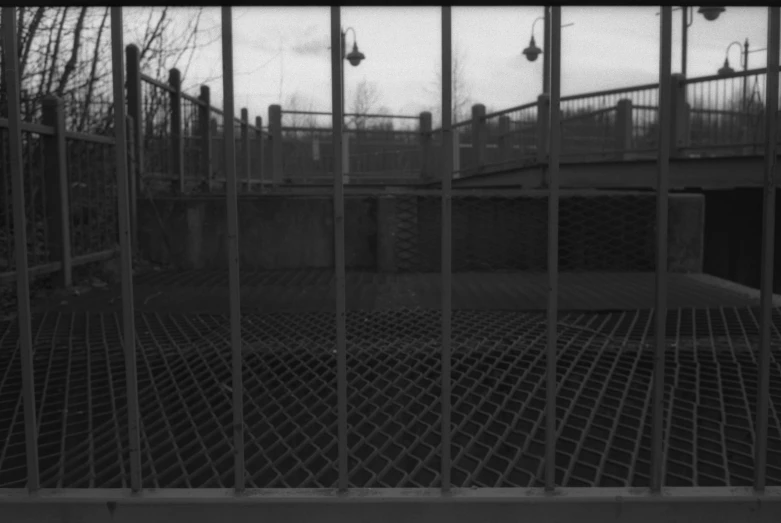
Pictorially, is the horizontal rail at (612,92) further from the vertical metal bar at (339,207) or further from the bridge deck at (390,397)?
the vertical metal bar at (339,207)

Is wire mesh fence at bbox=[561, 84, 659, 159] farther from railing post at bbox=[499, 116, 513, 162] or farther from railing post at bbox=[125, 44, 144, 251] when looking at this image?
railing post at bbox=[125, 44, 144, 251]

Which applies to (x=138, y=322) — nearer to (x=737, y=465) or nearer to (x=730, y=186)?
(x=737, y=465)

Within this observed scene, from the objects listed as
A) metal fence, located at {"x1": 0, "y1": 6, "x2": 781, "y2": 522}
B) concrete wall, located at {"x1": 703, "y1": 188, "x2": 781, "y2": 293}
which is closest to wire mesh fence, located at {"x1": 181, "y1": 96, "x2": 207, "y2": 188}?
metal fence, located at {"x1": 0, "y1": 6, "x2": 781, "y2": 522}

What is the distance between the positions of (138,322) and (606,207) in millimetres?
5346

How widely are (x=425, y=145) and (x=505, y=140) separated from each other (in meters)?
2.56

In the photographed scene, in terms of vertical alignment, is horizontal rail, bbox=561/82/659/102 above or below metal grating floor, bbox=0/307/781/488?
above

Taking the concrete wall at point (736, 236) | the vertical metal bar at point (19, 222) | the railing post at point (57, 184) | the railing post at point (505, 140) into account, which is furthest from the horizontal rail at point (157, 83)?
the concrete wall at point (736, 236)

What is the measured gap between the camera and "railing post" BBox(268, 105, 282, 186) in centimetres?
1436

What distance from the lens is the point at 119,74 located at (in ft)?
5.80

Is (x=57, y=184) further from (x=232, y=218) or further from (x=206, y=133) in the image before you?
(x=232, y=218)

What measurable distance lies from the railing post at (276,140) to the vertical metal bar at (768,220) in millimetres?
Result: 12861

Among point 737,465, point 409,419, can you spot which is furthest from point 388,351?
point 737,465

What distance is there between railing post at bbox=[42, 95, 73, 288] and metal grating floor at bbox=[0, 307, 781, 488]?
1.72 meters

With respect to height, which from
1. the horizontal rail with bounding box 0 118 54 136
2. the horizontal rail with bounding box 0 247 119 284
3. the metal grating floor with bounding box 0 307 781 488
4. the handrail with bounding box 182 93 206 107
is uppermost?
the handrail with bounding box 182 93 206 107
